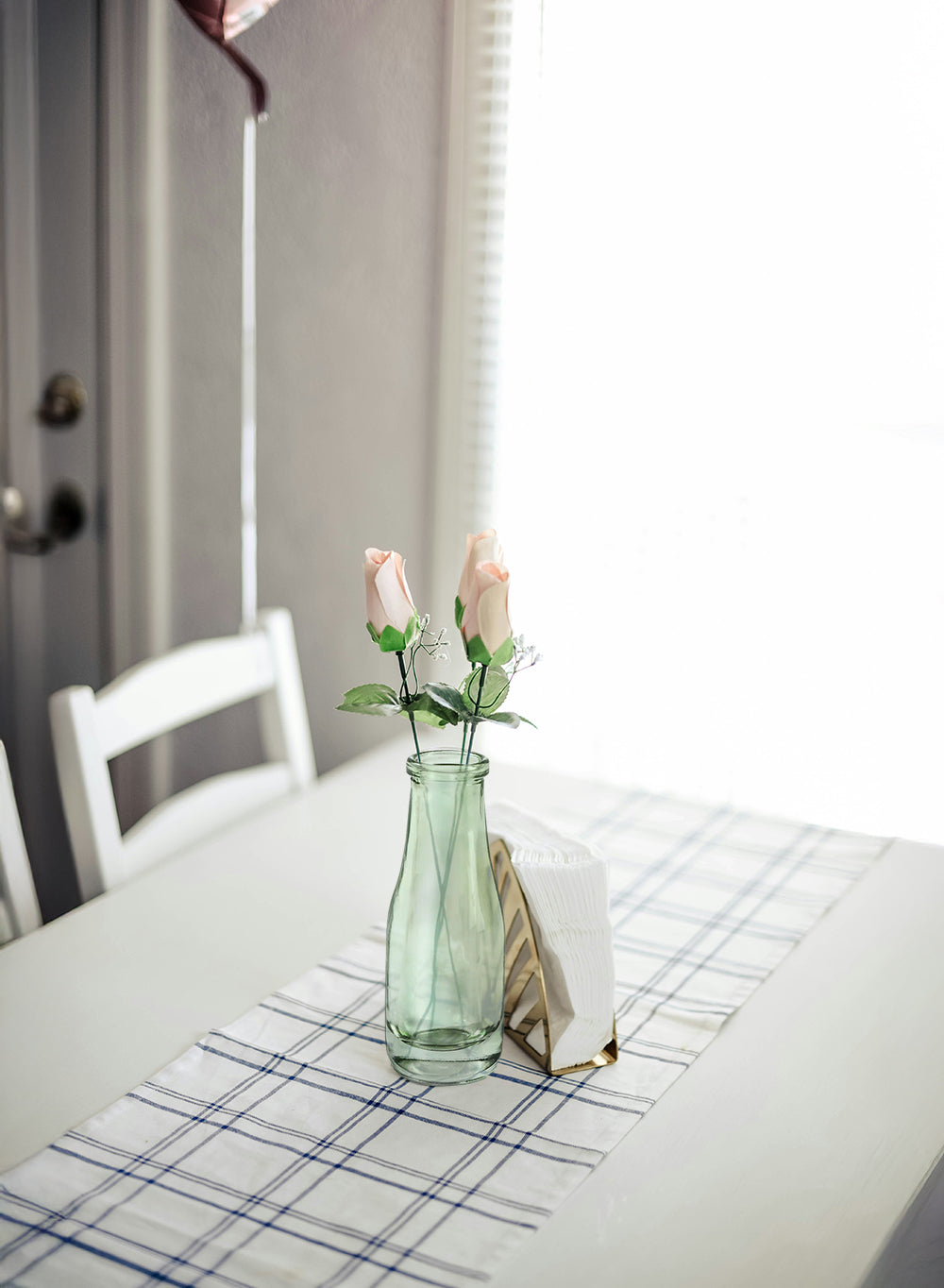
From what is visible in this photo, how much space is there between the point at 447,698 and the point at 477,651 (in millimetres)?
46

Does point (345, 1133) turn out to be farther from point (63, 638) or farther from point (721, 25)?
point (721, 25)

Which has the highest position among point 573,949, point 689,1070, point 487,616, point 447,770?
point 487,616

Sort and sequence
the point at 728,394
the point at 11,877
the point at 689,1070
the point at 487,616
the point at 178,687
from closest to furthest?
the point at 487,616 < the point at 689,1070 < the point at 11,877 < the point at 178,687 < the point at 728,394

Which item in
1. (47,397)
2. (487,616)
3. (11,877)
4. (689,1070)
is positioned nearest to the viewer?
(487,616)

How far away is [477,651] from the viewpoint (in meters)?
0.87

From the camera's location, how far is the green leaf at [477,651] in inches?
34.1

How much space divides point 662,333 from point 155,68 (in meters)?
0.89

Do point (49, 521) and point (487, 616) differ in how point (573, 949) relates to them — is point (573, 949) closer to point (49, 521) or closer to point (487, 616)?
point (487, 616)

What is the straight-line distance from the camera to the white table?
0.78 meters

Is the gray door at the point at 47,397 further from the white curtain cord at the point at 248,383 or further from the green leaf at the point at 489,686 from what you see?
the green leaf at the point at 489,686

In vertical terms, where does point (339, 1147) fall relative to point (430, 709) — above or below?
below

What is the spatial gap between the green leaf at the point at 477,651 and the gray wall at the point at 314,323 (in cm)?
135

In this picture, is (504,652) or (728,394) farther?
(728,394)

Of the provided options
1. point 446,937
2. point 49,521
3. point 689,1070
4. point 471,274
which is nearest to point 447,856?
point 446,937
